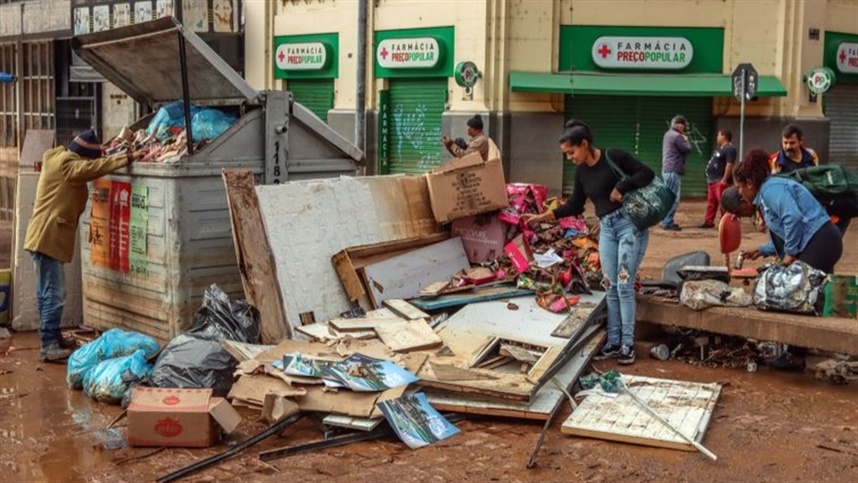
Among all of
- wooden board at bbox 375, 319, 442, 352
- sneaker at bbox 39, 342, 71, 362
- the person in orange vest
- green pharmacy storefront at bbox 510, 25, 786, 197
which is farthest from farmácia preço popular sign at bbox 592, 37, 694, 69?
sneaker at bbox 39, 342, 71, 362

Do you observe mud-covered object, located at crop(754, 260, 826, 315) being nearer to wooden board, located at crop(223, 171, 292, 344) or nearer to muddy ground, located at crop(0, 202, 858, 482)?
muddy ground, located at crop(0, 202, 858, 482)

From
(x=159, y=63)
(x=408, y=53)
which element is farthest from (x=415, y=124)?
(x=159, y=63)

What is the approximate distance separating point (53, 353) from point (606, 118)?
15231mm

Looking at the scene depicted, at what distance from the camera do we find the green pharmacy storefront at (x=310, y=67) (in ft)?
80.0

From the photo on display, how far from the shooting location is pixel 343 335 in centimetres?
755

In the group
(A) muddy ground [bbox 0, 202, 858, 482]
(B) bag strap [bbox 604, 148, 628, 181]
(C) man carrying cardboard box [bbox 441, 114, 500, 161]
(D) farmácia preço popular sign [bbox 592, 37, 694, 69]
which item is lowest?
(A) muddy ground [bbox 0, 202, 858, 482]

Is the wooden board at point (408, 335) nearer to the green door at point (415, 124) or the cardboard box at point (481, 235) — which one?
the cardboard box at point (481, 235)

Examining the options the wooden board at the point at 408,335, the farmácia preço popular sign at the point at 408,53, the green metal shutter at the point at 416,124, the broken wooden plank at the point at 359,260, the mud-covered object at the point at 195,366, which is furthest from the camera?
the green metal shutter at the point at 416,124

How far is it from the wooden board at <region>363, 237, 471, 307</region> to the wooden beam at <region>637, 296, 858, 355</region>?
5.44 feet

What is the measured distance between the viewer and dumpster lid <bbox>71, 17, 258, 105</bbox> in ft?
27.9

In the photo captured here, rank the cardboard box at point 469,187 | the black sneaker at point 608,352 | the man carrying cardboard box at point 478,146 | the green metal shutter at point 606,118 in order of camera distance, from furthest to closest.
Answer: the green metal shutter at point 606,118 → the man carrying cardboard box at point 478,146 → the cardboard box at point 469,187 → the black sneaker at point 608,352

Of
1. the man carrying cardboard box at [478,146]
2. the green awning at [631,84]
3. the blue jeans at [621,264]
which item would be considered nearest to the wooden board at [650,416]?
the blue jeans at [621,264]

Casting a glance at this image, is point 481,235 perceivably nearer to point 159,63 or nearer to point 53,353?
point 159,63

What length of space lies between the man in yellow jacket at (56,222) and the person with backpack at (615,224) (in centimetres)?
352
